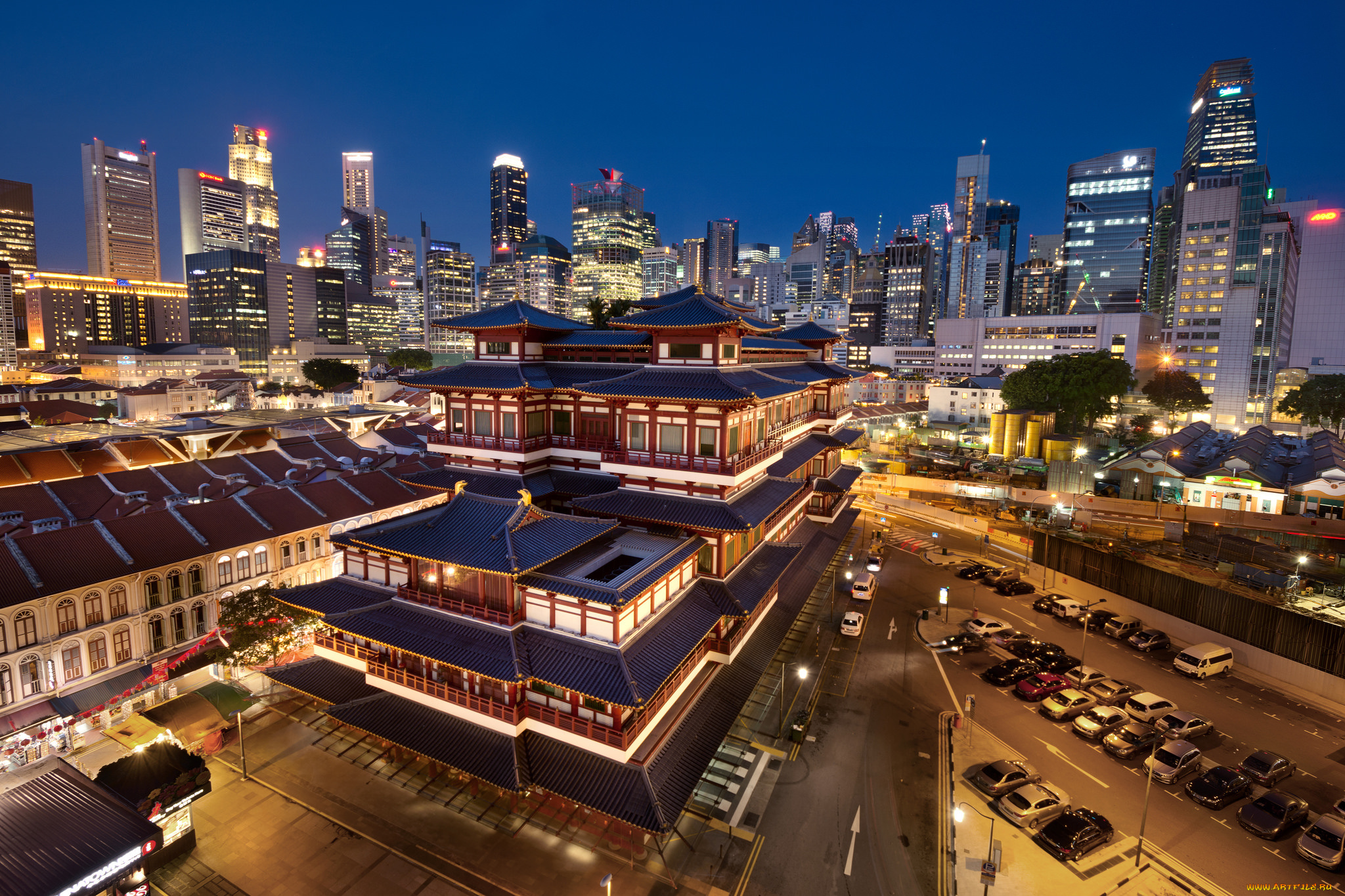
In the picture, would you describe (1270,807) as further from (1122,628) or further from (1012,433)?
(1012,433)

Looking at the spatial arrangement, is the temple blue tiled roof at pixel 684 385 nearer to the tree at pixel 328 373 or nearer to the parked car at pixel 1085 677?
the parked car at pixel 1085 677

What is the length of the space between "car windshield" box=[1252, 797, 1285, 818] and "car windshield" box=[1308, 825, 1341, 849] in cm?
96

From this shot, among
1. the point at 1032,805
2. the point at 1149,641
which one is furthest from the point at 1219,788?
the point at 1149,641

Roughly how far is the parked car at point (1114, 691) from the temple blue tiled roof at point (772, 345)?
3086 cm

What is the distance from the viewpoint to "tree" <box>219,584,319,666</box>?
3562cm

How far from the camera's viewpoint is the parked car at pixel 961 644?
43406 millimetres

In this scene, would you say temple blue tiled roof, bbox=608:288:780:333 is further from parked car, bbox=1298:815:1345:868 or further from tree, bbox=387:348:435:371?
tree, bbox=387:348:435:371

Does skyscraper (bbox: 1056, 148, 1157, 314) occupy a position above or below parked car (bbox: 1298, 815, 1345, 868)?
above

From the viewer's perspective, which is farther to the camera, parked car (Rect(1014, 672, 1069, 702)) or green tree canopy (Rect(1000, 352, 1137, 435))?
green tree canopy (Rect(1000, 352, 1137, 435))

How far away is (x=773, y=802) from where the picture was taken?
28922 mm

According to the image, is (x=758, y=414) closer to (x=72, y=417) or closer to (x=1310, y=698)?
(x=1310, y=698)

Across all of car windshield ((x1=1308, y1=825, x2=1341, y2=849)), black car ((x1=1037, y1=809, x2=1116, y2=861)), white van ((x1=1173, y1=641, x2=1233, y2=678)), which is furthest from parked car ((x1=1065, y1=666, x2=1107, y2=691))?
black car ((x1=1037, y1=809, x2=1116, y2=861))

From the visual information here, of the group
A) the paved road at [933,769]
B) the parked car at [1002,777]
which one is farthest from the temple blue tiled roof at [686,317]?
the parked car at [1002,777]

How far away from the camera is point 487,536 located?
27.5 meters
